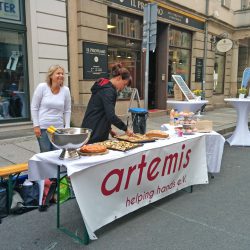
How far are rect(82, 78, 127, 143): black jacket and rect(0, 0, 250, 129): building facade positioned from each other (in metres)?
4.19

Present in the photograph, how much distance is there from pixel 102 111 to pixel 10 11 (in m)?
4.89

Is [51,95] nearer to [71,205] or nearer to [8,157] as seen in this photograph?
[71,205]

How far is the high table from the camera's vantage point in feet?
9.14

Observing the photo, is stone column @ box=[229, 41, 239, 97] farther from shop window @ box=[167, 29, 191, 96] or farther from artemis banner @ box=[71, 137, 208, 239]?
artemis banner @ box=[71, 137, 208, 239]

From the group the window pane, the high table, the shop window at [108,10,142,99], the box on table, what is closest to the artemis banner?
the high table

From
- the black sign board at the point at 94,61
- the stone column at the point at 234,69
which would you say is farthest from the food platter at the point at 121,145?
the stone column at the point at 234,69

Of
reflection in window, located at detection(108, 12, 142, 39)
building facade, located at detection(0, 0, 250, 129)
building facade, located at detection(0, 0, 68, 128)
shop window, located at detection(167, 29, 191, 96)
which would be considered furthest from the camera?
shop window, located at detection(167, 29, 191, 96)

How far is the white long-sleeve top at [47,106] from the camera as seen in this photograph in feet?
12.4

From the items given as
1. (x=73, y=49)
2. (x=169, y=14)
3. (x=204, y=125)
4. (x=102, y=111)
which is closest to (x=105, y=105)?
(x=102, y=111)

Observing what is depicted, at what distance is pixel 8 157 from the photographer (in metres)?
5.40

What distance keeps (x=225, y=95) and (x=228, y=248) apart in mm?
15707

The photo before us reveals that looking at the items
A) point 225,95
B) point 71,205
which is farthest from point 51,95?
point 225,95

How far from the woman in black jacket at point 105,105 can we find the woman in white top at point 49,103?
17.6 inches

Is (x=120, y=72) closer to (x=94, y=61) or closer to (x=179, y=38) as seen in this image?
(x=94, y=61)
